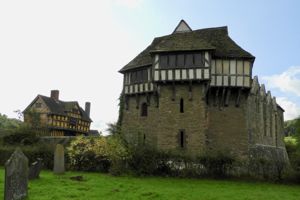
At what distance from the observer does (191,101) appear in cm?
2788

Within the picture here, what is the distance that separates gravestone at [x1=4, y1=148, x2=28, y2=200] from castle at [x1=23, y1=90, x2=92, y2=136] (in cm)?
4424

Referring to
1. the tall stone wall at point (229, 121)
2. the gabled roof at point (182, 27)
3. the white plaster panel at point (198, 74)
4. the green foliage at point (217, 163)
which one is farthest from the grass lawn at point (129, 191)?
the gabled roof at point (182, 27)

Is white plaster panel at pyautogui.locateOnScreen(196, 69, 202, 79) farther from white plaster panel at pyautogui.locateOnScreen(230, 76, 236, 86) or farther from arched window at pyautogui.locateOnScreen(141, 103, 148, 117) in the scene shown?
arched window at pyautogui.locateOnScreen(141, 103, 148, 117)

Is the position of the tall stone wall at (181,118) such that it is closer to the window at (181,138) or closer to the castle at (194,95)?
the castle at (194,95)

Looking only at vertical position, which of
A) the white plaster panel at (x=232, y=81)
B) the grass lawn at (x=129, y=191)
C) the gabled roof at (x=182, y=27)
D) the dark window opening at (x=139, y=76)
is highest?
the gabled roof at (x=182, y=27)

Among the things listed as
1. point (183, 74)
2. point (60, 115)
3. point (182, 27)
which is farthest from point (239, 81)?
point (60, 115)

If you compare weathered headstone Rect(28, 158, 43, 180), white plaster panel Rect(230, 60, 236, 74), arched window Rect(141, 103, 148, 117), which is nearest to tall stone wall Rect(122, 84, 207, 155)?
white plaster panel Rect(230, 60, 236, 74)

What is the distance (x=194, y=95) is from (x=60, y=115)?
4001cm

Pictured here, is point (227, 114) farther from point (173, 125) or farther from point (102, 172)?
point (102, 172)

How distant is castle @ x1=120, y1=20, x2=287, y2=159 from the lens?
2739 centimetres

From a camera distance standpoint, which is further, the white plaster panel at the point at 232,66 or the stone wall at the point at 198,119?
the white plaster panel at the point at 232,66

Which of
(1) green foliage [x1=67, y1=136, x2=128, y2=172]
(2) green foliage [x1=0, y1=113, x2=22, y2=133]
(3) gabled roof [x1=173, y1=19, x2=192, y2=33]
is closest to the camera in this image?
(1) green foliage [x1=67, y1=136, x2=128, y2=172]

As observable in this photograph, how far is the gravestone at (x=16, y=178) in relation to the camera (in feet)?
39.0

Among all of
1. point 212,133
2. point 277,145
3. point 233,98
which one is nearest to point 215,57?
point 233,98
